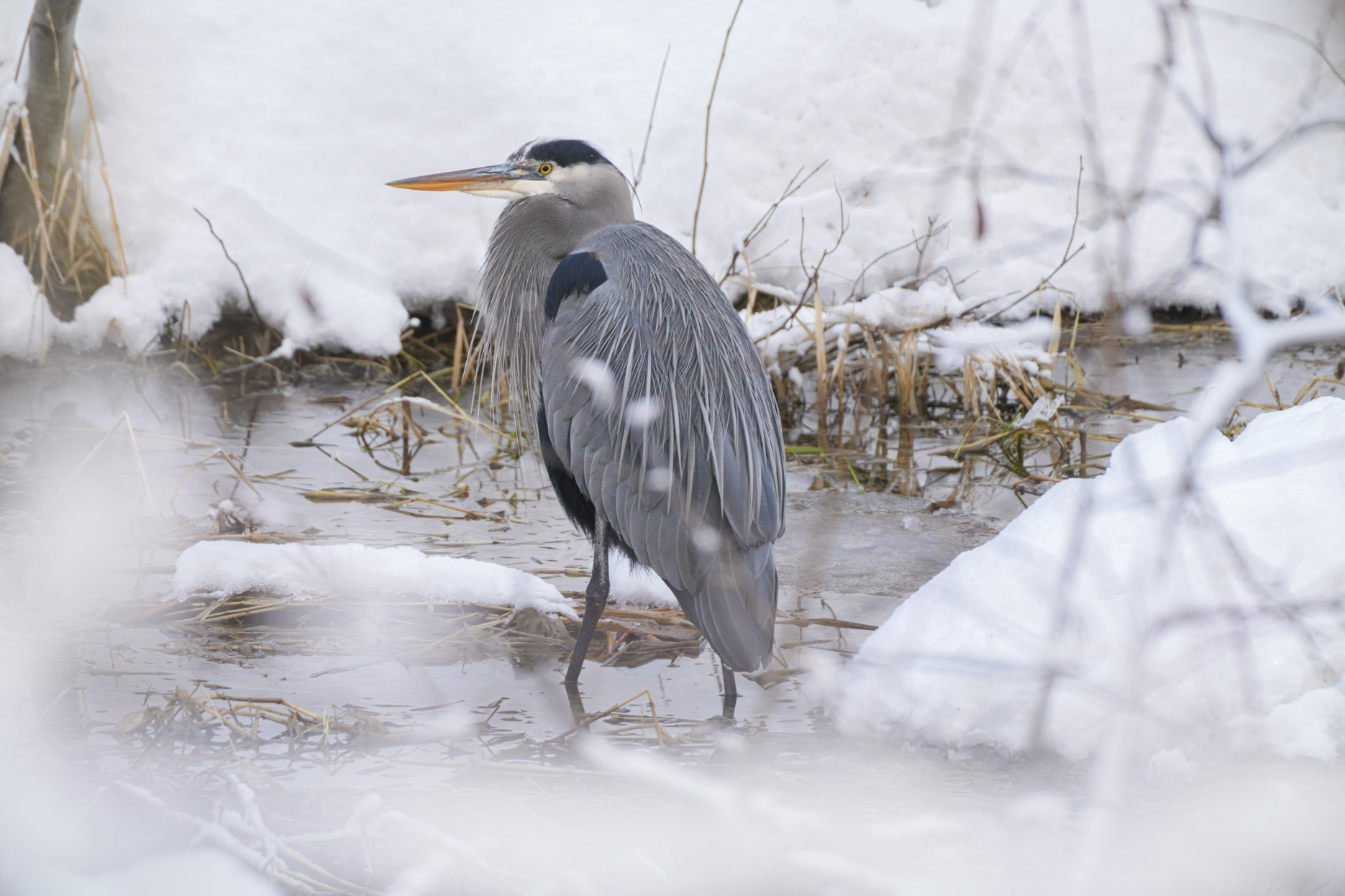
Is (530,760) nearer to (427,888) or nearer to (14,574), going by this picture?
(427,888)

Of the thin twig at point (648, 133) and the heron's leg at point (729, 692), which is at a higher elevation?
the thin twig at point (648, 133)

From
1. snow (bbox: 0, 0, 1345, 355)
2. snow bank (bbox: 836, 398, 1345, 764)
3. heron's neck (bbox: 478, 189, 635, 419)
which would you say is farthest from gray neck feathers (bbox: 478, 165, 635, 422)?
snow (bbox: 0, 0, 1345, 355)

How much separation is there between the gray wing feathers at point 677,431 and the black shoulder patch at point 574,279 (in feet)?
0.09

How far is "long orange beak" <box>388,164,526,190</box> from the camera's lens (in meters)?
3.38

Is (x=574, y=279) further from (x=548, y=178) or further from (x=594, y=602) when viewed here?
(x=594, y=602)

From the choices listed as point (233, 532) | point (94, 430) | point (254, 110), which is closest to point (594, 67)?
point (254, 110)

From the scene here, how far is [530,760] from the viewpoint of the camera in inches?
89.2

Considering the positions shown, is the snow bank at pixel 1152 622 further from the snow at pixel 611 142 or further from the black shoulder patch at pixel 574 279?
the snow at pixel 611 142

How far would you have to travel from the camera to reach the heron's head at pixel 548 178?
3.37 m

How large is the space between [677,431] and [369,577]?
91cm

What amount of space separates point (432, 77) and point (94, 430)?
3013 mm

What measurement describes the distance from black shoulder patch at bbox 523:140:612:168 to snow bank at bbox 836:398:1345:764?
5.31 ft

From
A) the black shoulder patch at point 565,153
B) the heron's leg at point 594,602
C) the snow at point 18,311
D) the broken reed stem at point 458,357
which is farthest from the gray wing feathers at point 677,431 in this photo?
the snow at point 18,311

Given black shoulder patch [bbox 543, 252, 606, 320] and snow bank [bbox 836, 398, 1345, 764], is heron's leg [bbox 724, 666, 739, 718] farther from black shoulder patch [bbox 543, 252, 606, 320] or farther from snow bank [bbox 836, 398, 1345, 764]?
black shoulder patch [bbox 543, 252, 606, 320]
